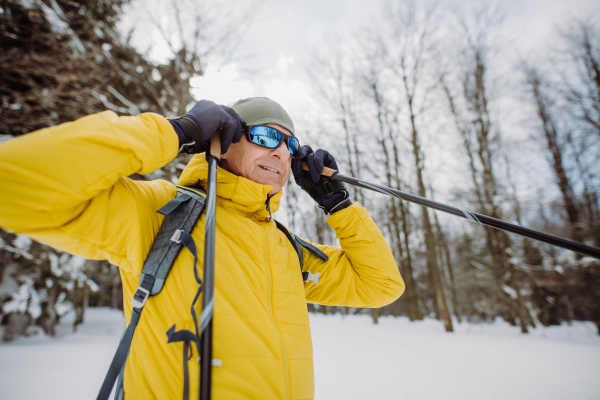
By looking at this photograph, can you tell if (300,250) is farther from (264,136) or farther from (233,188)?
(264,136)

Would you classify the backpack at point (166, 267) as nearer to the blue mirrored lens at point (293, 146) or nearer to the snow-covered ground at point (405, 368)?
the blue mirrored lens at point (293, 146)

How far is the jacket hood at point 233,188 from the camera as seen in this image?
154cm

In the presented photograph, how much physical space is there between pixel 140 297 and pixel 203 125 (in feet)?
2.63

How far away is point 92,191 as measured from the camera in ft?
3.07

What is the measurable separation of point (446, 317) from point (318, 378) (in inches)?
281

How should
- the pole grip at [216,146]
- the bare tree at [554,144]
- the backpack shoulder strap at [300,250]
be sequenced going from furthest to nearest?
the bare tree at [554,144]
the backpack shoulder strap at [300,250]
the pole grip at [216,146]

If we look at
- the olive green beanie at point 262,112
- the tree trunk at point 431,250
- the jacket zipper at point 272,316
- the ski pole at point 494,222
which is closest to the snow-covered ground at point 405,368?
the tree trunk at point 431,250

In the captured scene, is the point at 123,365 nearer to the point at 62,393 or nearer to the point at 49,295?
the point at 62,393

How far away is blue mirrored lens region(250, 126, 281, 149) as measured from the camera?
1781 mm

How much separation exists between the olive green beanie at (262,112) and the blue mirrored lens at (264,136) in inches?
3.0

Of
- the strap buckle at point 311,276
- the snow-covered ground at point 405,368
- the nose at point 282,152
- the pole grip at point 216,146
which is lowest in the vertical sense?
the snow-covered ground at point 405,368

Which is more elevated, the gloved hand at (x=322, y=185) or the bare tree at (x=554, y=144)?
the bare tree at (x=554, y=144)

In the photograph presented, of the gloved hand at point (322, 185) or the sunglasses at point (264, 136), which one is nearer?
the sunglasses at point (264, 136)

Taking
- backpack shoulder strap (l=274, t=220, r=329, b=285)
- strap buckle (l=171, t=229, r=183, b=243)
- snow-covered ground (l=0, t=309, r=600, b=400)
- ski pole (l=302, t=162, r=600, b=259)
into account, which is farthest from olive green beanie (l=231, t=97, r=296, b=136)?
snow-covered ground (l=0, t=309, r=600, b=400)
